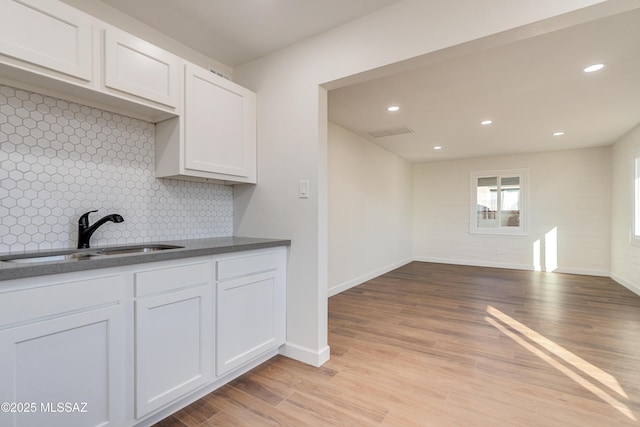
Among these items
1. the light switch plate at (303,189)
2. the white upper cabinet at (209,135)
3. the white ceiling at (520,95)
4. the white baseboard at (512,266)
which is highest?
the white ceiling at (520,95)

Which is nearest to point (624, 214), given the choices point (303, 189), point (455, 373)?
point (455, 373)

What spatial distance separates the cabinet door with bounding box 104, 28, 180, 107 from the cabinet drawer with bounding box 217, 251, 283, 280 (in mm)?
1089

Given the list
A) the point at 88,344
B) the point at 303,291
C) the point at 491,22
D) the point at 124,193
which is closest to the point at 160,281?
the point at 88,344

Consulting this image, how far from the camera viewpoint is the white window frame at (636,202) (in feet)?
14.3

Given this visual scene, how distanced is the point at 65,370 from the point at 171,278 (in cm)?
54

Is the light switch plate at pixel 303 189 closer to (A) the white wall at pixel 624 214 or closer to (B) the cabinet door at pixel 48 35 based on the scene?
(B) the cabinet door at pixel 48 35

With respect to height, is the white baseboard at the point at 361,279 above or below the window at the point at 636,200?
below

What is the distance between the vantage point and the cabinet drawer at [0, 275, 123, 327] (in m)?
1.12

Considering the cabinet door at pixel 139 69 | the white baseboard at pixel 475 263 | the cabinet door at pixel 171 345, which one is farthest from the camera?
the white baseboard at pixel 475 263

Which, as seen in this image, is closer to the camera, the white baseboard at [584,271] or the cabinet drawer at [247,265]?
the cabinet drawer at [247,265]

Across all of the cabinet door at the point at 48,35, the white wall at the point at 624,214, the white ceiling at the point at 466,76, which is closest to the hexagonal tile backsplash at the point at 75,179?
the cabinet door at the point at 48,35

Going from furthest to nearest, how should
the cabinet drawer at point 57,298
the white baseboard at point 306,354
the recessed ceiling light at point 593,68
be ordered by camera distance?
the recessed ceiling light at point 593,68
the white baseboard at point 306,354
the cabinet drawer at point 57,298

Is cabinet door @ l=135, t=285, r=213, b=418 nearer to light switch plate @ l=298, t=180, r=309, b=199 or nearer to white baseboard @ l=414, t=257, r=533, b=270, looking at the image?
light switch plate @ l=298, t=180, r=309, b=199

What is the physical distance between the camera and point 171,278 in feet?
5.33
